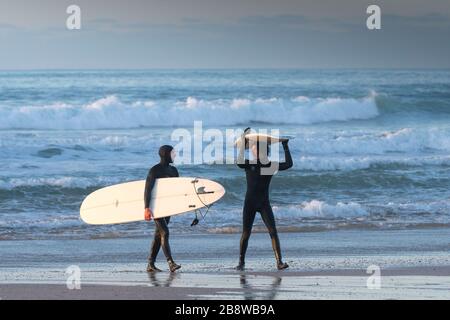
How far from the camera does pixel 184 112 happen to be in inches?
1401

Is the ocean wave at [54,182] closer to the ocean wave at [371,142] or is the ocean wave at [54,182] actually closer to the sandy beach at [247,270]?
the sandy beach at [247,270]

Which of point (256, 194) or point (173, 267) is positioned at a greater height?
point (256, 194)

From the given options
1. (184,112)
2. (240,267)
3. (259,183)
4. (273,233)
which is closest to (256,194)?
(259,183)

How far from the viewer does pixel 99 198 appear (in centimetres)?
1222

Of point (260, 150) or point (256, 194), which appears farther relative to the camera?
point (256, 194)

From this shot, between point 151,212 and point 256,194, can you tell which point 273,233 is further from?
point 151,212

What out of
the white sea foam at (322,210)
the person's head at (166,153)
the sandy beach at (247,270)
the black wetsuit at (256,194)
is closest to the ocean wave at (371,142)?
the white sea foam at (322,210)

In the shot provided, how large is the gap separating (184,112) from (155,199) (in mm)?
24502

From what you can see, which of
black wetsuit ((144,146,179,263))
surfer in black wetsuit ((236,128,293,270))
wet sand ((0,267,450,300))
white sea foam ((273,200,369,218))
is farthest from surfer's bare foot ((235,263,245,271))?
white sea foam ((273,200,369,218))

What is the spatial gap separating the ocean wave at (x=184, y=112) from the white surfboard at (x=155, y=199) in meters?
18.9

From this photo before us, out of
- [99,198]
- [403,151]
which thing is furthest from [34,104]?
[99,198]

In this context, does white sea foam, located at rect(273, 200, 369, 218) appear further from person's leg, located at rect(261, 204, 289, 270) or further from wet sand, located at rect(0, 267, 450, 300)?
wet sand, located at rect(0, 267, 450, 300)

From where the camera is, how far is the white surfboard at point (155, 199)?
36.8 feet

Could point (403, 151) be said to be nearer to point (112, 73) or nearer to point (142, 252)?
point (142, 252)
